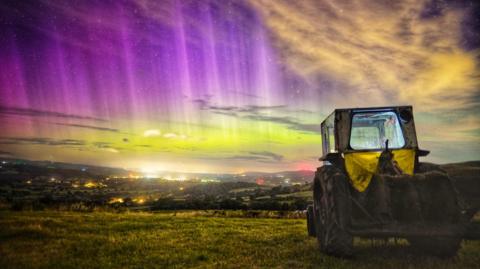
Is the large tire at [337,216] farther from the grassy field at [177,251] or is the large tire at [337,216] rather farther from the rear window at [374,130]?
the rear window at [374,130]

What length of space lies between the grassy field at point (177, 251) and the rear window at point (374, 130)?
10.2 feet

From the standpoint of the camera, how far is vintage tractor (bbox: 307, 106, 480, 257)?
8.23 metres

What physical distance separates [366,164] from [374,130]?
2562 millimetres

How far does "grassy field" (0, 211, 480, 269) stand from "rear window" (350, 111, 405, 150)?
311 cm

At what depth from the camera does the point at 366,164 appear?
9.16m

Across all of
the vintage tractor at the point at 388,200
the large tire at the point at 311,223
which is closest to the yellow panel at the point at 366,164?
the vintage tractor at the point at 388,200

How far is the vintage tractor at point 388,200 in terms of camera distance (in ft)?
27.0

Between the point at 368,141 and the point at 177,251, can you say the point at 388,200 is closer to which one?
the point at 368,141

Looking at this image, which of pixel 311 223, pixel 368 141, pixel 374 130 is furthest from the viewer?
pixel 311 223

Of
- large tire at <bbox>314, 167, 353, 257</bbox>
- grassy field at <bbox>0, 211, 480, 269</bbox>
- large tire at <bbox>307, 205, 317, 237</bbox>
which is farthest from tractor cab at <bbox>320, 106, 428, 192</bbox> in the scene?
large tire at <bbox>307, 205, 317, 237</bbox>

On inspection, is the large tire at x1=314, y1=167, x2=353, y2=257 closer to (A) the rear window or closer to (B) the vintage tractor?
(B) the vintage tractor

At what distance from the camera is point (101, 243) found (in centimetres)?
1169

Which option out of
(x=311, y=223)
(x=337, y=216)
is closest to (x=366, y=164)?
(x=337, y=216)

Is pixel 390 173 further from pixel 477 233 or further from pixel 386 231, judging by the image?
pixel 477 233
